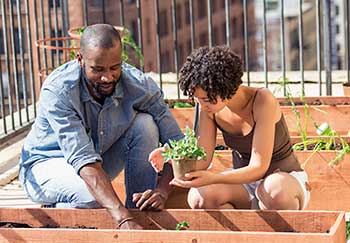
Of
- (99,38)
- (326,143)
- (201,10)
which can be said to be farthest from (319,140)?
(201,10)

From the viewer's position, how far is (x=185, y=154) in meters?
3.80

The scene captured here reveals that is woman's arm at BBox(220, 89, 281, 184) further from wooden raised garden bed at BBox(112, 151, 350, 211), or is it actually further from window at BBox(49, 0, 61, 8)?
window at BBox(49, 0, 61, 8)

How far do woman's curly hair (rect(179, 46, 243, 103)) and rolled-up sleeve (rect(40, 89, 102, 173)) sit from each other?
0.48 metres

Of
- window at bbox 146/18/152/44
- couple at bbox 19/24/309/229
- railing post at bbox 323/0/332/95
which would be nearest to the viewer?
couple at bbox 19/24/309/229

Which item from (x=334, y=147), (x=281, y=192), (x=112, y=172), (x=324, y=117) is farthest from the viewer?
(x=324, y=117)

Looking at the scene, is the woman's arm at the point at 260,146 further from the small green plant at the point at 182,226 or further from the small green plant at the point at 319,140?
the small green plant at the point at 319,140

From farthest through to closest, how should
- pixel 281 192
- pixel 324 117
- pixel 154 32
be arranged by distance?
pixel 154 32, pixel 324 117, pixel 281 192

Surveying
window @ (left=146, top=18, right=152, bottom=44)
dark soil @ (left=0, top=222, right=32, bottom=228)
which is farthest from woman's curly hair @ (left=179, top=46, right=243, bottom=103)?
window @ (left=146, top=18, right=152, bottom=44)

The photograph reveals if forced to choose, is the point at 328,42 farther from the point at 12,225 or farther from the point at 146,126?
the point at 12,225

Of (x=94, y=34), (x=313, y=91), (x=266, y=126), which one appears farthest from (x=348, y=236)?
(x=313, y=91)

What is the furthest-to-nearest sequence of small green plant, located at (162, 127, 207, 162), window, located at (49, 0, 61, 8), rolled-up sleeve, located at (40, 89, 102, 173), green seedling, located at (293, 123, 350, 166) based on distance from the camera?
window, located at (49, 0, 61, 8)
green seedling, located at (293, 123, 350, 166)
rolled-up sleeve, located at (40, 89, 102, 173)
small green plant, located at (162, 127, 207, 162)

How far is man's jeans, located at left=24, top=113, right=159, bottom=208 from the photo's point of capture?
13.9ft

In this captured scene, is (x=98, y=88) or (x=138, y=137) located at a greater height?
(x=98, y=88)

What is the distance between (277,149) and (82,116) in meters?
0.84
